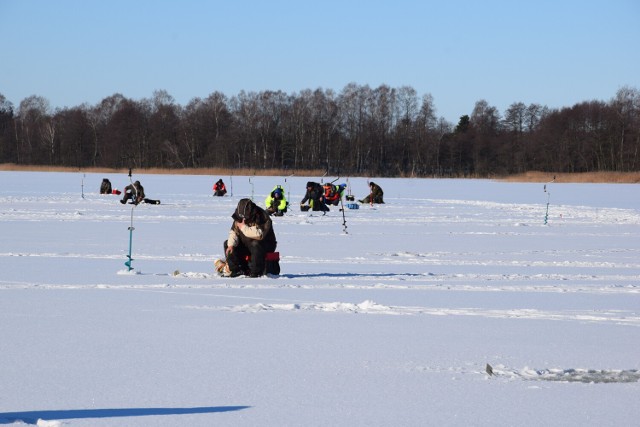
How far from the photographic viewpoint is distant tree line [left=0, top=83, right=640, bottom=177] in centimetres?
8581

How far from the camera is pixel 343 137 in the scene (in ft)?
297

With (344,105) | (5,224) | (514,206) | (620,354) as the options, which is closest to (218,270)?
(620,354)

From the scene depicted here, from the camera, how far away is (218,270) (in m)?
11.5

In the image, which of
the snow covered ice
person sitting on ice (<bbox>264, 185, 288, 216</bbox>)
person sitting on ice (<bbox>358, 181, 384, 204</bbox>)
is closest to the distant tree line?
person sitting on ice (<bbox>358, 181, 384, 204</bbox>)

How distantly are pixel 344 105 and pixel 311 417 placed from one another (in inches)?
3479

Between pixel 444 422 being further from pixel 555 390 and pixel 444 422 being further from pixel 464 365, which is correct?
pixel 464 365

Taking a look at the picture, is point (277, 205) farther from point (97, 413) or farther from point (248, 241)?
point (97, 413)

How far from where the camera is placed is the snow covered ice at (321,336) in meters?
5.09

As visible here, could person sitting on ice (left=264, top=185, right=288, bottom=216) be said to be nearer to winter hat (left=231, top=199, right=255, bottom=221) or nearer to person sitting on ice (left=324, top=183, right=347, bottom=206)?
person sitting on ice (left=324, top=183, right=347, bottom=206)

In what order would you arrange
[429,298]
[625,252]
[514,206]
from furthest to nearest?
[514,206], [625,252], [429,298]

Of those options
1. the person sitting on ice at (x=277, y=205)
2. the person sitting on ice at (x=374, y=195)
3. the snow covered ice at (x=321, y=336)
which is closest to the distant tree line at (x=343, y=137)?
the person sitting on ice at (x=374, y=195)

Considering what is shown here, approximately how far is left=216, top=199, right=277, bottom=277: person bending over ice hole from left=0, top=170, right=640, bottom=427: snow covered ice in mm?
188

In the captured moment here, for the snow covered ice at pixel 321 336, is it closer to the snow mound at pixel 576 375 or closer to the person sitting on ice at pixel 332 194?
Answer: the snow mound at pixel 576 375

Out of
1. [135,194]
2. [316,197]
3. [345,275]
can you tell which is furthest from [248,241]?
[135,194]
